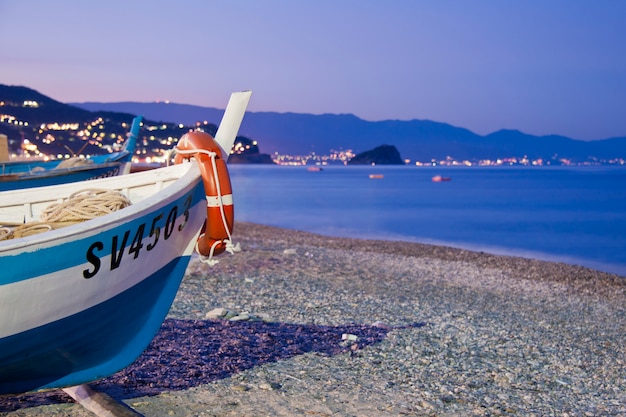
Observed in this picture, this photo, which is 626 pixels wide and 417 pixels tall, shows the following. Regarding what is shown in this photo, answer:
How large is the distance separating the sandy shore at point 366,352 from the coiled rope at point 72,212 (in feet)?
4.98

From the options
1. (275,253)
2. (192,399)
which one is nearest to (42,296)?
(192,399)

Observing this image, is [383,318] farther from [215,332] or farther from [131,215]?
[131,215]

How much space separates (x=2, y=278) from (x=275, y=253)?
531 inches

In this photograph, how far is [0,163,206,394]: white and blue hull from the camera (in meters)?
4.14

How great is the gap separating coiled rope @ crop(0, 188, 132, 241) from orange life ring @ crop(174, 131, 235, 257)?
24.6 inches

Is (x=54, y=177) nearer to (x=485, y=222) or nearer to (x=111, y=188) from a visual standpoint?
(x=111, y=188)

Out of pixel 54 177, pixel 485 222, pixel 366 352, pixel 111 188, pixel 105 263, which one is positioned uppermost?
pixel 111 188

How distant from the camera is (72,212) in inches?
197

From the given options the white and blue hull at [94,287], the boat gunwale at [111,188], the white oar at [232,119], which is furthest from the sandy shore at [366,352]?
the white oar at [232,119]

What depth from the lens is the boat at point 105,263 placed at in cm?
418

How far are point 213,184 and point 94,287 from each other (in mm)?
1283

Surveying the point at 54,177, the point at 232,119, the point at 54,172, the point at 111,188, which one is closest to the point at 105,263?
the point at 111,188

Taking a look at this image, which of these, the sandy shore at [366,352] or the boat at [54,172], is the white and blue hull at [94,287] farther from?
the boat at [54,172]

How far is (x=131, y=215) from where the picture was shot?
4.49 meters
